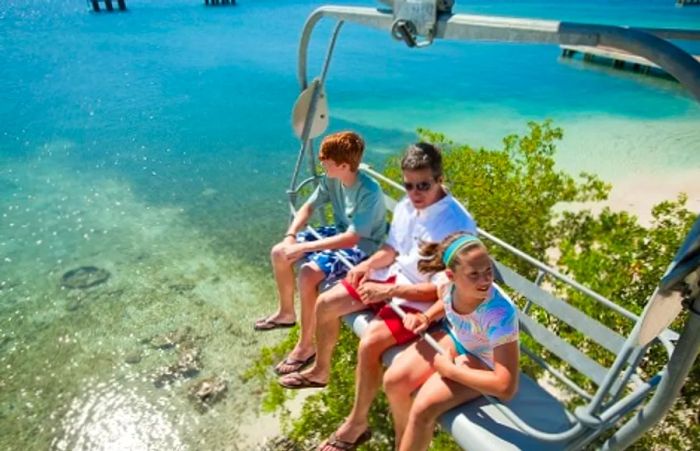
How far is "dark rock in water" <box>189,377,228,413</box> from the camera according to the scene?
9.05m

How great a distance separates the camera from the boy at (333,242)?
13.1 feet

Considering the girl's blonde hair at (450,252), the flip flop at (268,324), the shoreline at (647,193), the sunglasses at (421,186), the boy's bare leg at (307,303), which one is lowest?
the shoreline at (647,193)

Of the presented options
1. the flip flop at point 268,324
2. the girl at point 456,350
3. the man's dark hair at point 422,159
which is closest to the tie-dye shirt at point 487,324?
the girl at point 456,350

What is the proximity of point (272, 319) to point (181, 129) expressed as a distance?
2141 centimetres

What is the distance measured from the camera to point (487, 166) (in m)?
7.98

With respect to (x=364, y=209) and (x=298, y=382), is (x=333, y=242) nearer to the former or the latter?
(x=364, y=209)

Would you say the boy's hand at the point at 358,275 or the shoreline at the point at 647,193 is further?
the shoreline at the point at 647,193

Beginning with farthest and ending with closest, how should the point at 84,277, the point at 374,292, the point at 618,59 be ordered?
the point at 618,59
the point at 84,277
the point at 374,292

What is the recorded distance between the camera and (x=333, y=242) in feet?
13.5

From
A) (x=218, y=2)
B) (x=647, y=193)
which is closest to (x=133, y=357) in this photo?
(x=647, y=193)

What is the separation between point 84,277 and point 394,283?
11514 millimetres

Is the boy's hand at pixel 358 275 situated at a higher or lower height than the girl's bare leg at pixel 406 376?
higher

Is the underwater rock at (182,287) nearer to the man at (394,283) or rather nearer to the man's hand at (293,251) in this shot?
the man's hand at (293,251)

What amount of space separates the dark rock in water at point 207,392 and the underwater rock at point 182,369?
39cm
